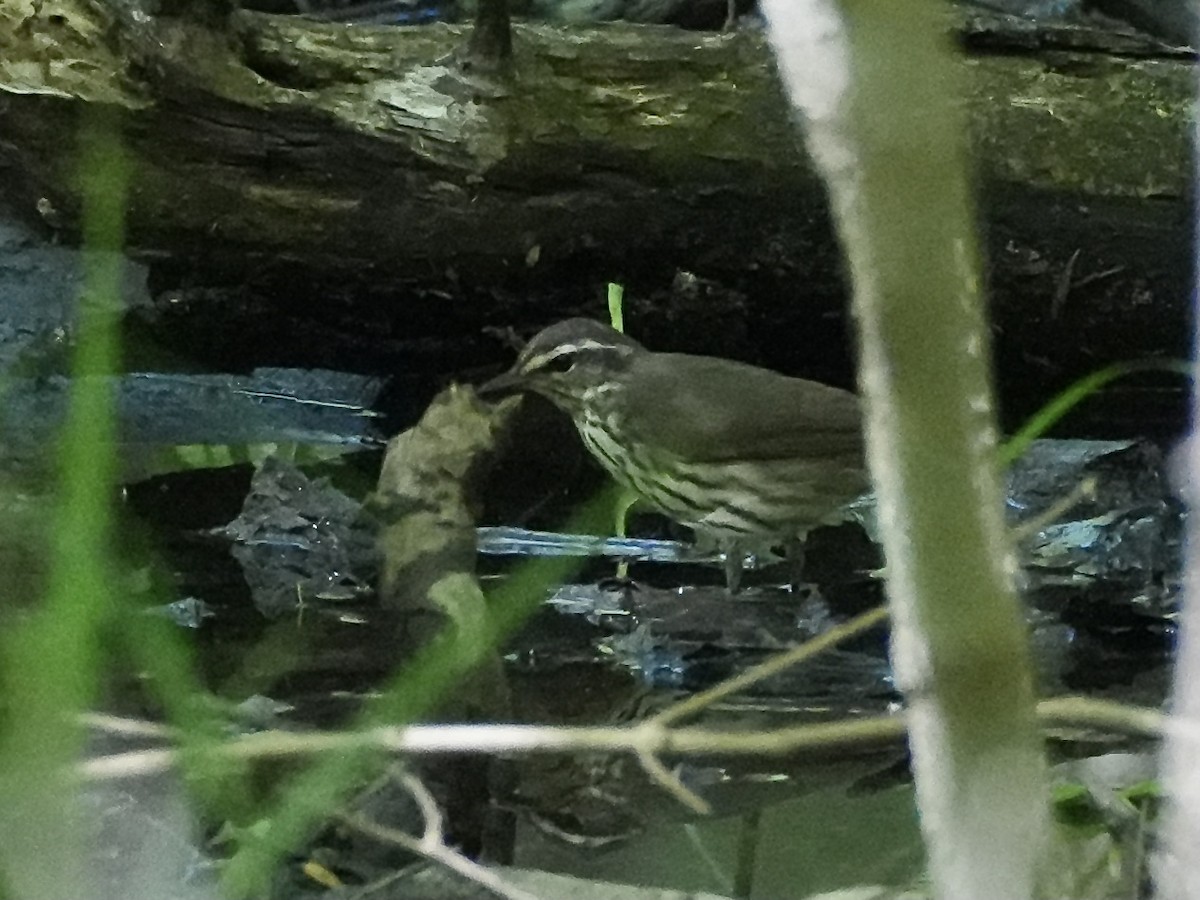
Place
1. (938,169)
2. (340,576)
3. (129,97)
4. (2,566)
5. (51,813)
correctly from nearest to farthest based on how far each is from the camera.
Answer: (938,169) → (51,813) → (2,566) → (129,97) → (340,576)

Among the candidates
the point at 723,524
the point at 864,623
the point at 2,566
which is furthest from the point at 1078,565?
the point at 2,566

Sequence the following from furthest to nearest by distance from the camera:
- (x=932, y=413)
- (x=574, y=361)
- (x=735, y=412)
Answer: (x=574, y=361) < (x=735, y=412) < (x=932, y=413)

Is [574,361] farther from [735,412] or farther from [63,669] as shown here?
[63,669]

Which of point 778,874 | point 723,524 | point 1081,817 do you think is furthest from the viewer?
point 723,524

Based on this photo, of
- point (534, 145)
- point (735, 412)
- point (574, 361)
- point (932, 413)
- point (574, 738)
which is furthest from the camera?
point (574, 361)

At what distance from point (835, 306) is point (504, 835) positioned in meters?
1.74

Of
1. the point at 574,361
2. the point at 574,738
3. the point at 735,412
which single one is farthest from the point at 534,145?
the point at 574,738

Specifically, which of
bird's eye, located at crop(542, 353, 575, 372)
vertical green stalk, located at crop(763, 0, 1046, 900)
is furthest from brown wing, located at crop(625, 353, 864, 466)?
vertical green stalk, located at crop(763, 0, 1046, 900)

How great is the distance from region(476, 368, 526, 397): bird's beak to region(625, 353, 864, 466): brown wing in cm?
23

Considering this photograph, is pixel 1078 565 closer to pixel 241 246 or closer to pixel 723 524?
pixel 723 524

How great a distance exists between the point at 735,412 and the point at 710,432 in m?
0.06

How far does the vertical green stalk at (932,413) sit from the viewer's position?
0.39 m

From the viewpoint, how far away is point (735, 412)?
2756 mm

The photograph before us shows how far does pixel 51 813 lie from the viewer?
0.52 metres
